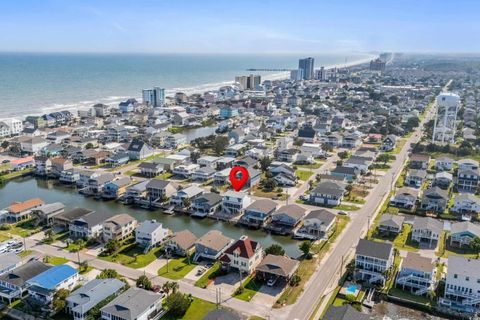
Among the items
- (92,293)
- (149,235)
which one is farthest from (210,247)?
(92,293)

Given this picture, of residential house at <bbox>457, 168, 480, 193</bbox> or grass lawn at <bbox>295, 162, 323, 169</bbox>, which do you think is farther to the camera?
grass lawn at <bbox>295, 162, 323, 169</bbox>

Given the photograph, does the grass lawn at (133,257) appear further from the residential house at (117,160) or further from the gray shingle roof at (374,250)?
the residential house at (117,160)

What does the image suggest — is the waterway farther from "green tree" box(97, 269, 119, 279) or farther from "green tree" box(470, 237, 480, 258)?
"green tree" box(97, 269, 119, 279)

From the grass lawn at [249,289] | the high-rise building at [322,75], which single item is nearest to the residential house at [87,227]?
the grass lawn at [249,289]

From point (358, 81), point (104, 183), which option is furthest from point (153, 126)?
point (358, 81)

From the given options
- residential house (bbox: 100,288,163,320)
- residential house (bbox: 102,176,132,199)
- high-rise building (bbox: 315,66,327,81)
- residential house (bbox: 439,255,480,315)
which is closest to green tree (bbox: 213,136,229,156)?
residential house (bbox: 102,176,132,199)

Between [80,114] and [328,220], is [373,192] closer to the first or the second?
[328,220]

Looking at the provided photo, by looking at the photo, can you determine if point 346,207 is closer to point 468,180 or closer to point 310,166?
point 310,166
